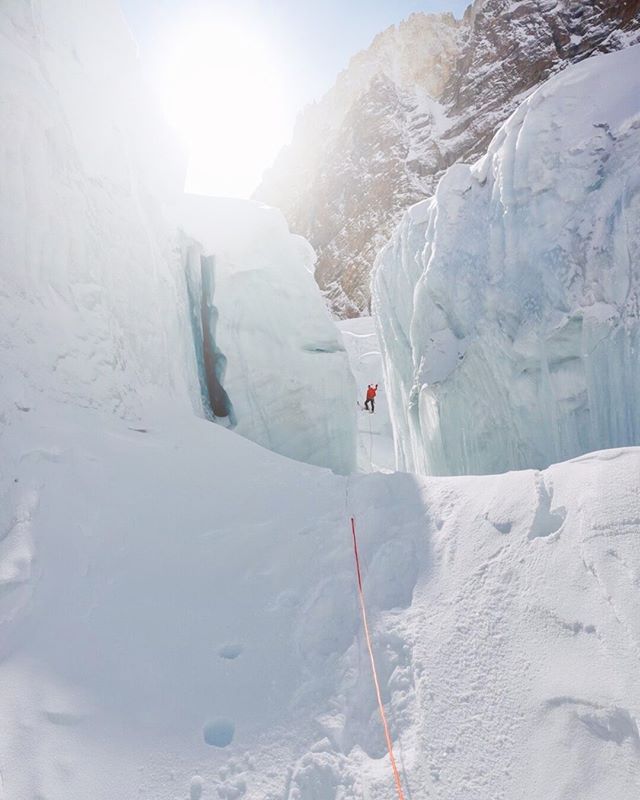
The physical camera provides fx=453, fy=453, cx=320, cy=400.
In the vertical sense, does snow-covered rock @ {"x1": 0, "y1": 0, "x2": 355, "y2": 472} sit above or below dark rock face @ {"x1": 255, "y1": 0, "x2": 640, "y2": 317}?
below

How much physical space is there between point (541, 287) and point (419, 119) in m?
62.5

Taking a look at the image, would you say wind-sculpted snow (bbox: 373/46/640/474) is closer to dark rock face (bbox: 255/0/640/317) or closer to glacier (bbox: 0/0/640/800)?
glacier (bbox: 0/0/640/800)

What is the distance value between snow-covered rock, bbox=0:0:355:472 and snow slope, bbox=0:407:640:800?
5.37 feet

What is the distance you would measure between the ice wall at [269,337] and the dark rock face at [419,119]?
34641 mm

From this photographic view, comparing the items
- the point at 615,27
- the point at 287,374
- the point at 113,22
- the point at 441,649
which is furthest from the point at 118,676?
the point at 615,27

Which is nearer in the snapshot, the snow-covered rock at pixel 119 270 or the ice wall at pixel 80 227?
the ice wall at pixel 80 227

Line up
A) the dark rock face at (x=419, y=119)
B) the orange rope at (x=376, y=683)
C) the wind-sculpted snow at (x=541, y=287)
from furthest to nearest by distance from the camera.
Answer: the dark rock face at (x=419, y=119)
the wind-sculpted snow at (x=541, y=287)
the orange rope at (x=376, y=683)

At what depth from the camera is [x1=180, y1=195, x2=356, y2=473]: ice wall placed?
12414mm

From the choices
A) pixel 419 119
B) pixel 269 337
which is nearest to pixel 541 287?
pixel 269 337

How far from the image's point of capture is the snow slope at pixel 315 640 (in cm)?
199

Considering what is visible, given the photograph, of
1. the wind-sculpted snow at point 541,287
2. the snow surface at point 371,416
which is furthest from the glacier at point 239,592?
the snow surface at point 371,416

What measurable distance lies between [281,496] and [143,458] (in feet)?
5.18

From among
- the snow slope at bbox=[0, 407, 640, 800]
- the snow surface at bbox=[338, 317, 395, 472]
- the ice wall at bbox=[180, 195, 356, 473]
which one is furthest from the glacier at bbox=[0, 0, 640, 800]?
the snow surface at bbox=[338, 317, 395, 472]

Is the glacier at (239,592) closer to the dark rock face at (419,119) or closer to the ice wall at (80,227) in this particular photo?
the ice wall at (80,227)
